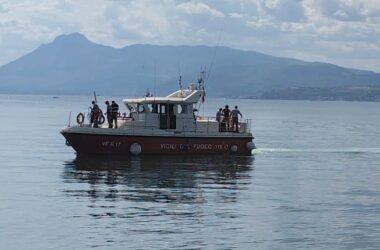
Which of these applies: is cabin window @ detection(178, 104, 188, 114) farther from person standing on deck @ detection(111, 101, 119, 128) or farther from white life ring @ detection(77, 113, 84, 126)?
white life ring @ detection(77, 113, 84, 126)

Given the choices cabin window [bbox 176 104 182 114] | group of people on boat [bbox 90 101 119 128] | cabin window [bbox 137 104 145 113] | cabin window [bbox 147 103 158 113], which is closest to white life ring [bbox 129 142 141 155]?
group of people on boat [bbox 90 101 119 128]

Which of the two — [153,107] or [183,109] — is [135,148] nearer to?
[153,107]

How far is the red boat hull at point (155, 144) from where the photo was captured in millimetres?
47531

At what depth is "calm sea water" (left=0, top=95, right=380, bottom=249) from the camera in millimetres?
24859

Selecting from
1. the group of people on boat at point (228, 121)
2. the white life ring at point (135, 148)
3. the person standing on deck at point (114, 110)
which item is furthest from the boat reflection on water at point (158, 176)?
the person standing on deck at point (114, 110)

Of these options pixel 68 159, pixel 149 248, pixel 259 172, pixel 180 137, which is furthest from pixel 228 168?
pixel 149 248

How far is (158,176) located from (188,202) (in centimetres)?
862

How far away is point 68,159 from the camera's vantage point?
4947cm

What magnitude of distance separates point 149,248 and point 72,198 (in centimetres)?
939

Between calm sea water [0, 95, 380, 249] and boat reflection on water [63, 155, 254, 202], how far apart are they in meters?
0.05

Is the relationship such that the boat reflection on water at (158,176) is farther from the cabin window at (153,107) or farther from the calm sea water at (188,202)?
the cabin window at (153,107)

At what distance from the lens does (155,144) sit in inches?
1921

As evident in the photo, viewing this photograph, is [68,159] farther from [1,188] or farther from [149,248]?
[149,248]

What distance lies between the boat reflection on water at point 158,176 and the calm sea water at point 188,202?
0.16 feet
